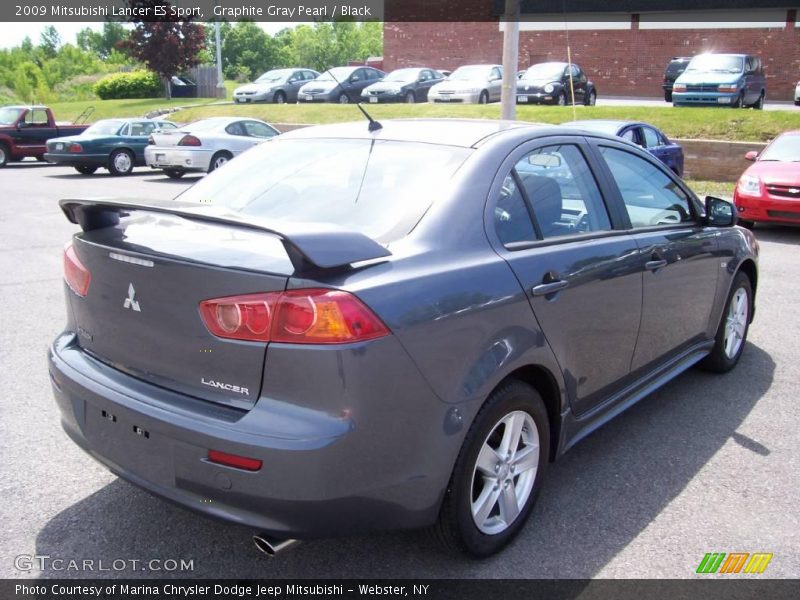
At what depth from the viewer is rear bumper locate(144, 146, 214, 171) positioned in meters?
17.4

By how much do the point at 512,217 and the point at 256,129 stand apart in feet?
55.1

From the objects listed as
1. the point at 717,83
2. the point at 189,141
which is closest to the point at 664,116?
the point at 717,83

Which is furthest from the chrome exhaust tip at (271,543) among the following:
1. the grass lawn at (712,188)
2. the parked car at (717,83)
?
the parked car at (717,83)

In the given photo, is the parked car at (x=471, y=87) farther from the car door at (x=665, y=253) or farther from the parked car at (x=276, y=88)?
the car door at (x=665, y=253)

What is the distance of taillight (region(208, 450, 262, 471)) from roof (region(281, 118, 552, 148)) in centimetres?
165

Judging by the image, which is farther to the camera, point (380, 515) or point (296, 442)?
point (380, 515)

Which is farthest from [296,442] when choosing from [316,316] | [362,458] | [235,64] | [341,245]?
[235,64]

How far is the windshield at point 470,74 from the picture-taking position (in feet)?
83.7

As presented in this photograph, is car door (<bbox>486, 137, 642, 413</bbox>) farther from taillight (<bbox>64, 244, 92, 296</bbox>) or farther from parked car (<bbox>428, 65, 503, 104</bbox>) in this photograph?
parked car (<bbox>428, 65, 503, 104</bbox>)

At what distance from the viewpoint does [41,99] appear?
1909 inches

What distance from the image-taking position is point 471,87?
24.7m

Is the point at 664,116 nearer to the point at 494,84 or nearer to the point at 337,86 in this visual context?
→ the point at 494,84

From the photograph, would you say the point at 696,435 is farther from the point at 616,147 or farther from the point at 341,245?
the point at 341,245

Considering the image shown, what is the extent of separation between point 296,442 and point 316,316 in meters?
0.39
